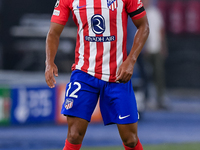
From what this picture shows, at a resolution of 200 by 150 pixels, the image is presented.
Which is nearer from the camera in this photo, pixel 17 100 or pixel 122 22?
pixel 122 22

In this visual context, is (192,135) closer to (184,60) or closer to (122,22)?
(122,22)

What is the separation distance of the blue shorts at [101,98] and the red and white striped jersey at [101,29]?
72 millimetres

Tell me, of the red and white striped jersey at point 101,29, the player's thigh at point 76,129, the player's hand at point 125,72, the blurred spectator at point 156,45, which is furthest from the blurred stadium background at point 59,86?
the player's hand at point 125,72

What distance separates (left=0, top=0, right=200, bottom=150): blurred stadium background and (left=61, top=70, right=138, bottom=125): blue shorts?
2.18 meters

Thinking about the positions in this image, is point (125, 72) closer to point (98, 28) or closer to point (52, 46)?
point (98, 28)

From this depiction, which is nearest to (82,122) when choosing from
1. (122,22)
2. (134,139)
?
(134,139)

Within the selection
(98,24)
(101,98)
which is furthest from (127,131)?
(98,24)

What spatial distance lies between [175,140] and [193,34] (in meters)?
5.43

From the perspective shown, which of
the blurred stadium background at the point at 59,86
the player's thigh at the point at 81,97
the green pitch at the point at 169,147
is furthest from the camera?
the blurred stadium background at the point at 59,86

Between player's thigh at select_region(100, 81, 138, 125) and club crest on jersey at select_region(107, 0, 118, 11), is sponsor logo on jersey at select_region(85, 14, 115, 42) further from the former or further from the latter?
player's thigh at select_region(100, 81, 138, 125)

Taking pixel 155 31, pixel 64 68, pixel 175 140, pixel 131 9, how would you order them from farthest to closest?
pixel 64 68, pixel 155 31, pixel 175 140, pixel 131 9

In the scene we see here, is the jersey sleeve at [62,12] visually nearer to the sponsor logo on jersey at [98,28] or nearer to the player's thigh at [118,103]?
the sponsor logo on jersey at [98,28]

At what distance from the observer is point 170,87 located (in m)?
11.4

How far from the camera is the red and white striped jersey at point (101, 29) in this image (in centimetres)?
362
